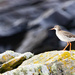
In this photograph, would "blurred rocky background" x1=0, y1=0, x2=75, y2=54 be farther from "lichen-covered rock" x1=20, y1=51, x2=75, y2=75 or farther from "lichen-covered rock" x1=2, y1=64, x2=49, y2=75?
"lichen-covered rock" x1=2, y1=64, x2=49, y2=75

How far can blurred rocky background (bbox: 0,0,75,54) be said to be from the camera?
38.2 feet

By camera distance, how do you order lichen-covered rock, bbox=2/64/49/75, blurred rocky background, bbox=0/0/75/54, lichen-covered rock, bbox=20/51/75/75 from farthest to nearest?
blurred rocky background, bbox=0/0/75/54, lichen-covered rock, bbox=20/51/75/75, lichen-covered rock, bbox=2/64/49/75

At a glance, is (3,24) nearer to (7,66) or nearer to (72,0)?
(72,0)

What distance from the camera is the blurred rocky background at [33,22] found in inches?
459

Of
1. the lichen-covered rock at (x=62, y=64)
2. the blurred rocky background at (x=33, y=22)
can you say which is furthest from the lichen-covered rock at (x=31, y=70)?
the blurred rocky background at (x=33, y=22)

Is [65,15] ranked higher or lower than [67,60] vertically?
higher

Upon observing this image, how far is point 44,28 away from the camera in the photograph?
494 inches

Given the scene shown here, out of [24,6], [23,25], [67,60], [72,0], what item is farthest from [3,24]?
[67,60]

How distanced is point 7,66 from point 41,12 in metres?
9.00

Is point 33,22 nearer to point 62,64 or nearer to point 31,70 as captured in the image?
point 62,64

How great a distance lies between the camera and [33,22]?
13.2 m

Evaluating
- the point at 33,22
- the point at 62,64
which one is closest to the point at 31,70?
the point at 62,64

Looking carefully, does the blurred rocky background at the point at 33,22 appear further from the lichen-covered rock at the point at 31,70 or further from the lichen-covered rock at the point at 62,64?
the lichen-covered rock at the point at 31,70

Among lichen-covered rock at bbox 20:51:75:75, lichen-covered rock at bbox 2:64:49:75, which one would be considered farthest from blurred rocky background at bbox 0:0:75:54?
lichen-covered rock at bbox 2:64:49:75
